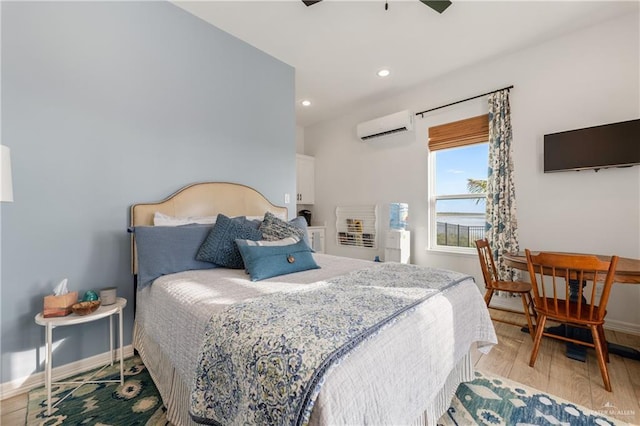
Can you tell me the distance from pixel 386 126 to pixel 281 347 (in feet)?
12.0

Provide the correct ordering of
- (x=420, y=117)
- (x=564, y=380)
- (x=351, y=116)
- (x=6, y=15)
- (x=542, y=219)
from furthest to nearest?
1. (x=351, y=116)
2. (x=420, y=117)
3. (x=542, y=219)
4. (x=564, y=380)
5. (x=6, y=15)

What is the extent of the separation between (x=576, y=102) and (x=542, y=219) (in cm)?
118

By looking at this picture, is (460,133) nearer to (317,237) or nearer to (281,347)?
(317,237)

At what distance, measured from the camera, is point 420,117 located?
3748mm

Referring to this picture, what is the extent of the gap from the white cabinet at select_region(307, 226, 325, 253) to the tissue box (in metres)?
3.26

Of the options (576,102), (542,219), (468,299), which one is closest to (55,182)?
(468,299)

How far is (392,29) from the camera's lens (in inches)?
103

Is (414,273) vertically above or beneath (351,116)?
beneath

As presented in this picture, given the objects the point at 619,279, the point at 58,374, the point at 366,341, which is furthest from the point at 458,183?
the point at 58,374

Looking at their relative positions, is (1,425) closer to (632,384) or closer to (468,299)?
(468,299)

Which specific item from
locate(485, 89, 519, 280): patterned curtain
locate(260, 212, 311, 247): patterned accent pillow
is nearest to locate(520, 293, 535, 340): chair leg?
locate(485, 89, 519, 280): patterned curtain

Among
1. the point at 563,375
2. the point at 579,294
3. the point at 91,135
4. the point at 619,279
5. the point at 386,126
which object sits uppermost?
the point at 386,126

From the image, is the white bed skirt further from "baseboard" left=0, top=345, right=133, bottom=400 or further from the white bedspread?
"baseboard" left=0, top=345, right=133, bottom=400

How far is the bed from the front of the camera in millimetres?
782
